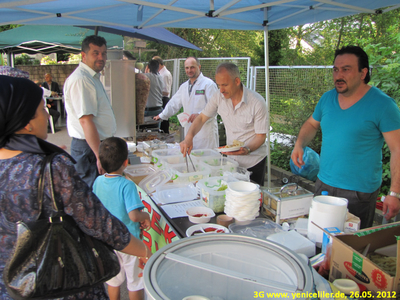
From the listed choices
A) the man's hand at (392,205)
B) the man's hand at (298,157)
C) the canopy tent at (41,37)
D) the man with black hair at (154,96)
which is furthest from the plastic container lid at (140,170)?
the canopy tent at (41,37)

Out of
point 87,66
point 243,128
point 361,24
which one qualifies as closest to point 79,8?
point 87,66

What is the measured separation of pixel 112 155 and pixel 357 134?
187 cm

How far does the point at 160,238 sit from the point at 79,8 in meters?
3.38

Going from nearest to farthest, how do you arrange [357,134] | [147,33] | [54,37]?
[357,134], [147,33], [54,37]

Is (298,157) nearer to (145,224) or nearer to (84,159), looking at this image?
(145,224)

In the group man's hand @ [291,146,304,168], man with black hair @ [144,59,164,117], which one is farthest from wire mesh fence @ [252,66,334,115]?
man's hand @ [291,146,304,168]

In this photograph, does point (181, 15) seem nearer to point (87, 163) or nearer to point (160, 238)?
point (87, 163)

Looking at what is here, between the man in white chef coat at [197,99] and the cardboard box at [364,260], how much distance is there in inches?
124

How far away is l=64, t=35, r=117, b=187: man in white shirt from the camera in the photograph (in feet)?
9.75

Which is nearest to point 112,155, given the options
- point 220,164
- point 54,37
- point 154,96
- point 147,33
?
point 220,164

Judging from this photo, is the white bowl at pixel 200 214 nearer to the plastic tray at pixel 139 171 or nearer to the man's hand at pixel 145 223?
the man's hand at pixel 145 223

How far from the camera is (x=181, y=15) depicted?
14.0 feet

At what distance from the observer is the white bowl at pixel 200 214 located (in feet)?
6.43

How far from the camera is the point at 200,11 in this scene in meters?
3.59
